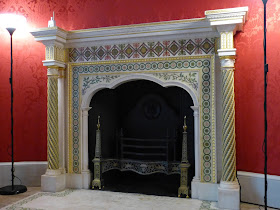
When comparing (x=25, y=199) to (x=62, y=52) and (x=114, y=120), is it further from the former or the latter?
(x=62, y=52)

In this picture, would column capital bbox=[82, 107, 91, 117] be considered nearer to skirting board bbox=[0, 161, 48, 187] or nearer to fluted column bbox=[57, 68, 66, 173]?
fluted column bbox=[57, 68, 66, 173]

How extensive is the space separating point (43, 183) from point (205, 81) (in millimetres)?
2895

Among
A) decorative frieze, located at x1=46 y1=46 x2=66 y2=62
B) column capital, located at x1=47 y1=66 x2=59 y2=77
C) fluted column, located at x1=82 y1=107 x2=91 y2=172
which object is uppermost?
decorative frieze, located at x1=46 y1=46 x2=66 y2=62

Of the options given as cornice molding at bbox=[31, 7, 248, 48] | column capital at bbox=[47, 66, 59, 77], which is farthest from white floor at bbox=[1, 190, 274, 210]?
cornice molding at bbox=[31, 7, 248, 48]

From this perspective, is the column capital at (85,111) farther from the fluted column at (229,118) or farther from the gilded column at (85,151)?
the fluted column at (229,118)

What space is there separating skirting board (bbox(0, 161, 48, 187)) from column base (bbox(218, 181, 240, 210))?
2.88 metres

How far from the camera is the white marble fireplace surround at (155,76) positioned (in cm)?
414

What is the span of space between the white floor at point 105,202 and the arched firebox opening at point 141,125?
0.41m

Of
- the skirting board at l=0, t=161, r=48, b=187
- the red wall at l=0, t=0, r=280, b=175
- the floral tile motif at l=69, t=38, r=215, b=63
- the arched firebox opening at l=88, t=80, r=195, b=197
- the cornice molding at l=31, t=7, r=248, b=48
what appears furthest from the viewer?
the skirting board at l=0, t=161, r=48, b=187

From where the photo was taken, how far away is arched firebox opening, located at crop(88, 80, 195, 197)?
5.11 metres

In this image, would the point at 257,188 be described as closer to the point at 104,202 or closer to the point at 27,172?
the point at 104,202

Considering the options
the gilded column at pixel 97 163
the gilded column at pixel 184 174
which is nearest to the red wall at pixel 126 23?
the gilded column at pixel 184 174

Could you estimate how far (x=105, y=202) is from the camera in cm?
435

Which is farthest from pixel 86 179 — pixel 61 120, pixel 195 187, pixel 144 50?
pixel 144 50
